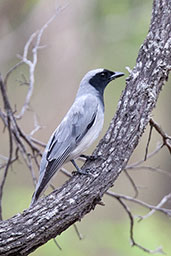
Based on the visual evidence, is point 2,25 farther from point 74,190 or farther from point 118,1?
point 74,190

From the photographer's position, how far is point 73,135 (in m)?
4.50

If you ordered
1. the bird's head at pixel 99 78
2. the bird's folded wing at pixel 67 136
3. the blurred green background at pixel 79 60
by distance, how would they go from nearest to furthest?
the bird's folded wing at pixel 67 136 < the bird's head at pixel 99 78 < the blurred green background at pixel 79 60

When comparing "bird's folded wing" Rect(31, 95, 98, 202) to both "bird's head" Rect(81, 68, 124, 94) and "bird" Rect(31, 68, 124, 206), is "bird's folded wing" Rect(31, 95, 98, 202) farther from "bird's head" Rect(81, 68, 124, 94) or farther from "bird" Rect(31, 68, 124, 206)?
"bird's head" Rect(81, 68, 124, 94)

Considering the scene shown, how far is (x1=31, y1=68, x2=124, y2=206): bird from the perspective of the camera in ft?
13.9

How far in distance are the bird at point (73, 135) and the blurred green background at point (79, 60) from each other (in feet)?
8.98

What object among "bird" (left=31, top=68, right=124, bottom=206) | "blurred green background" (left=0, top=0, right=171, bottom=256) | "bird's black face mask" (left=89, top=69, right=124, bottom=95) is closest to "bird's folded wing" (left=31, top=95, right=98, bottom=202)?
"bird" (left=31, top=68, right=124, bottom=206)

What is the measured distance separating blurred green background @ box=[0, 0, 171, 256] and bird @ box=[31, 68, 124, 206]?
8.98 ft

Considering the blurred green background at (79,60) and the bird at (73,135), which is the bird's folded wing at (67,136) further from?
the blurred green background at (79,60)

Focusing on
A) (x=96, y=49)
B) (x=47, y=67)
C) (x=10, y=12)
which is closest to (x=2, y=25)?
(x=10, y=12)

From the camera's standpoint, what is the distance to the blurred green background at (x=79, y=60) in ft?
27.8

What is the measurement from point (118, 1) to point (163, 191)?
4156mm

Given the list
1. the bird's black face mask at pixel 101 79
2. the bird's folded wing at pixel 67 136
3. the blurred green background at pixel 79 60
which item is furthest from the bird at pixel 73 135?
the blurred green background at pixel 79 60

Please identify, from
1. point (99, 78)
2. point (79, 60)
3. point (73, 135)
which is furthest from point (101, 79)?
point (79, 60)

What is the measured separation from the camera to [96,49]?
401 inches
